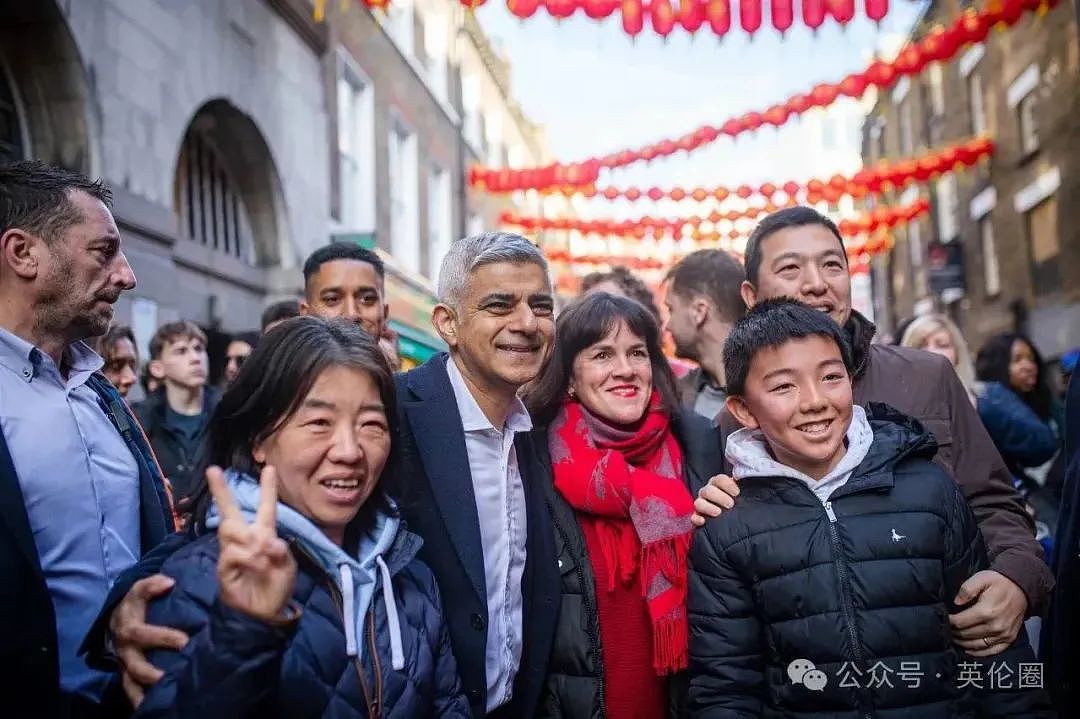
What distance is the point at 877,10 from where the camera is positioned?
6.96 metres

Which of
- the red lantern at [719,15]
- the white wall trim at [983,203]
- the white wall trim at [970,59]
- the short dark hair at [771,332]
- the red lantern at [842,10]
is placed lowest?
the short dark hair at [771,332]

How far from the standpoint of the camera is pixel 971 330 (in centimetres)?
2031

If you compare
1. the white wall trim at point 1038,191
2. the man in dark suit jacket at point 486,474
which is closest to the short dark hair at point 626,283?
the man in dark suit jacket at point 486,474

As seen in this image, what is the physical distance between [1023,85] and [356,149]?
12.4 meters

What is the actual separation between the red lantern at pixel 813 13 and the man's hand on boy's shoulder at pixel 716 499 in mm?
5634

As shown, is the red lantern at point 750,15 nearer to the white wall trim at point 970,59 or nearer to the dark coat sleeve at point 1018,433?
the dark coat sleeve at point 1018,433

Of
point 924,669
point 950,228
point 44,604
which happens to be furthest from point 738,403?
point 950,228

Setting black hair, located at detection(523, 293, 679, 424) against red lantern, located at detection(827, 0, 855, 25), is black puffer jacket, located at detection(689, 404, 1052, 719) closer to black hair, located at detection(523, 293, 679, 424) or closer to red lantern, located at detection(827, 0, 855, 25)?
black hair, located at detection(523, 293, 679, 424)

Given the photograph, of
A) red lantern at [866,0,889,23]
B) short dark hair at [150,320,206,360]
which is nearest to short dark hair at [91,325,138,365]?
short dark hair at [150,320,206,360]

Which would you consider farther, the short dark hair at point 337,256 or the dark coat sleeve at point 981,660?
the short dark hair at point 337,256

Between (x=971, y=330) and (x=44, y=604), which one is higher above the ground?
(x=971, y=330)

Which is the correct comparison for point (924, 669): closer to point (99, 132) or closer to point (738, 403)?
point (738, 403)

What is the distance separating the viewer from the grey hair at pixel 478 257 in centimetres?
272

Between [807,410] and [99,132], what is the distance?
6.07 m
